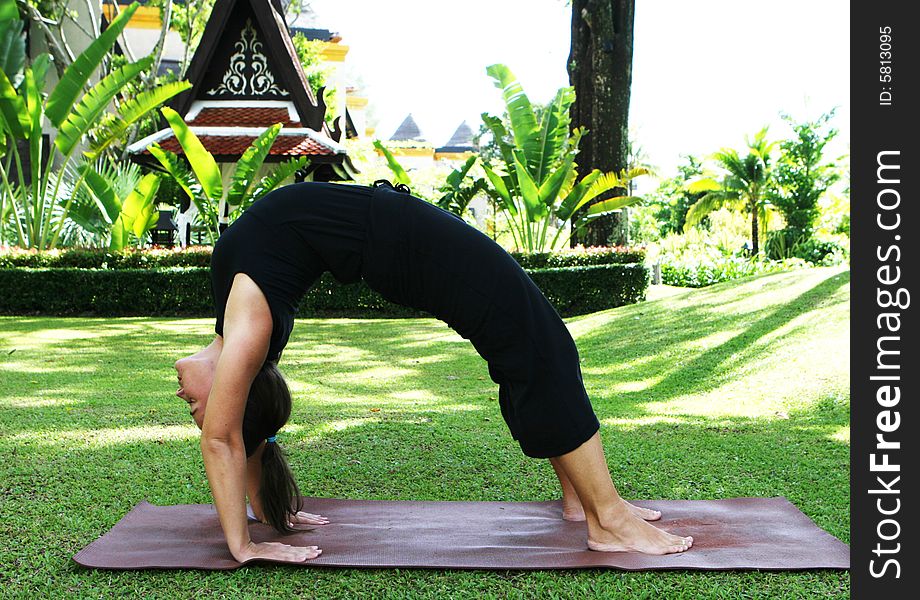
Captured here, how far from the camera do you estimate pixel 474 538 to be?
10.7ft

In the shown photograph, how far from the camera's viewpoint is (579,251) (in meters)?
13.0

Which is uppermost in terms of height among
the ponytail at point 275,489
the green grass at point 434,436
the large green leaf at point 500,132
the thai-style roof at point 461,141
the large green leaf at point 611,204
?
the thai-style roof at point 461,141

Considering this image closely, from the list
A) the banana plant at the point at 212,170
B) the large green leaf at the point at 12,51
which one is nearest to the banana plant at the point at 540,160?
the banana plant at the point at 212,170

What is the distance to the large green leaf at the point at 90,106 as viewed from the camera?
1125cm

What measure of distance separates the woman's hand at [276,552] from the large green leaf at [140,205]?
964 centimetres

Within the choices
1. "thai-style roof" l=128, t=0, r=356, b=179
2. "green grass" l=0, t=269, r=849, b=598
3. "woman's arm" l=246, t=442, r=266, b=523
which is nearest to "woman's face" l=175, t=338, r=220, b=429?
"woman's arm" l=246, t=442, r=266, b=523

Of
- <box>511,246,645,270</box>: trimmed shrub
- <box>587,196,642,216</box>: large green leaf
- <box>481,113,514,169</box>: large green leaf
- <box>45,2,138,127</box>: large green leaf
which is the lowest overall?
<box>511,246,645,270</box>: trimmed shrub

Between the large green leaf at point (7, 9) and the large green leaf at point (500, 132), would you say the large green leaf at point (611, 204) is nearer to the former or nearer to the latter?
the large green leaf at point (500, 132)

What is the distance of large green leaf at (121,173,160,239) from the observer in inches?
463

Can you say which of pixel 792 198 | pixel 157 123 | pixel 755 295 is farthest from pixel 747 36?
pixel 755 295

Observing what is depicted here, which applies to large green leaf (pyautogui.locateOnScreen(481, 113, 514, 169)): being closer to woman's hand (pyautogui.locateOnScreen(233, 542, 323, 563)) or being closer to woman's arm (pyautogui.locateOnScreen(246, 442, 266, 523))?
woman's arm (pyautogui.locateOnScreen(246, 442, 266, 523))

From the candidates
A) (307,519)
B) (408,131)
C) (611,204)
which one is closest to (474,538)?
(307,519)

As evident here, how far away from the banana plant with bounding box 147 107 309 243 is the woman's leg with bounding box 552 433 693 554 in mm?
9403
